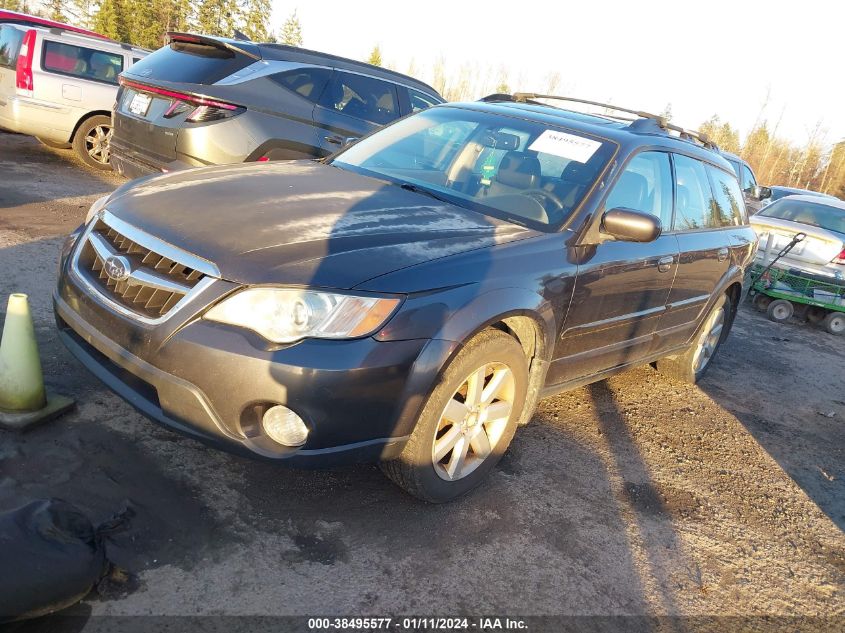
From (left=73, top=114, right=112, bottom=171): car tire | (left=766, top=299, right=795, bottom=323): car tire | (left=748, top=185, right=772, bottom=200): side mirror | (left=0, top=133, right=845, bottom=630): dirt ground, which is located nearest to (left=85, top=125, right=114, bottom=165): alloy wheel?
(left=73, top=114, right=112, bottom=171): car tire

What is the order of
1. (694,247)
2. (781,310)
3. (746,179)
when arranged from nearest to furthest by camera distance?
(694,247)
(781,310)
(746,179)

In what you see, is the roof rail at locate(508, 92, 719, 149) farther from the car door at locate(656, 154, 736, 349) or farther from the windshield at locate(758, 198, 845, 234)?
the windshield at locate(758, 198, 845, 234)

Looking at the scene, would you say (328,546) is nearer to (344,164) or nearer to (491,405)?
(491,405)

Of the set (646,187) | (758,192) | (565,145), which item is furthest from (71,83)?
(758,192)

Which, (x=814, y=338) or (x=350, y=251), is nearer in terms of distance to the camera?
(x=350, y=251)

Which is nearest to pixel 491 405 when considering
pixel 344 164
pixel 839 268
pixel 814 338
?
pixel 344 164

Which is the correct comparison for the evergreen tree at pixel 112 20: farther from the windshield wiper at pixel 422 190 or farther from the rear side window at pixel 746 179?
the windshield wiper at pixel 422 190

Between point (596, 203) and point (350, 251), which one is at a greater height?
point (596, 203)

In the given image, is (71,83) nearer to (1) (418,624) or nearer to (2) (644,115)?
(2) (644,115)

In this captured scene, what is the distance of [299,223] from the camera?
2732 millimetres

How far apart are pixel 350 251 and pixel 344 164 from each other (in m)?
1.58

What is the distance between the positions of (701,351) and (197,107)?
4.62m

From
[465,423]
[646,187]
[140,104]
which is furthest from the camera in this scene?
[140,104]

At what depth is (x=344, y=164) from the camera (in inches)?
156
